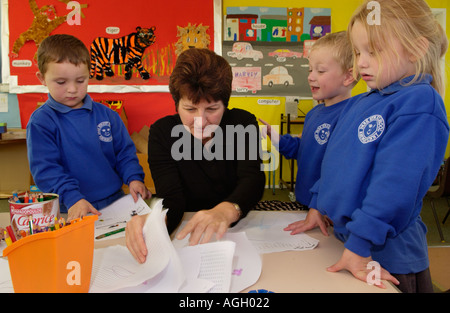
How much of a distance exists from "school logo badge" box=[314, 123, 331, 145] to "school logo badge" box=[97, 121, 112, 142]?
804 mm

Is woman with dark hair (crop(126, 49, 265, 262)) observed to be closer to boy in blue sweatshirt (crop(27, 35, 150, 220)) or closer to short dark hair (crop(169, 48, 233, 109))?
short dark hair (crop(169, 48, 233, 109))

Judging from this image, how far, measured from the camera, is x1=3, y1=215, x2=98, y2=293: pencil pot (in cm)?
49

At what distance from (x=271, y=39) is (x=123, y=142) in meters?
3.15

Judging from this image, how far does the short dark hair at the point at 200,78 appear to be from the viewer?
35.8 inches

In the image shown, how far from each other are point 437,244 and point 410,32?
236cm

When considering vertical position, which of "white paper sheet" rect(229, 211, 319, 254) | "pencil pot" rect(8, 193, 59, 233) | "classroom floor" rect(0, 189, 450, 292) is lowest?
"classroom floor" rect(0, 189, 450, 292)

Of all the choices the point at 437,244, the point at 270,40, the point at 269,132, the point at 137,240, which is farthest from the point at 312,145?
the point at 270,40

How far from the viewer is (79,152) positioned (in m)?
1.22

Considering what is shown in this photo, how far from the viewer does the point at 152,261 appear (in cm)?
64

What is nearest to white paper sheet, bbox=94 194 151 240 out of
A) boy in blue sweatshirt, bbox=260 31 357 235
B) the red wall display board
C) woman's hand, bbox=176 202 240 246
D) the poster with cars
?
woman's hand, bbox=176 202 240 246

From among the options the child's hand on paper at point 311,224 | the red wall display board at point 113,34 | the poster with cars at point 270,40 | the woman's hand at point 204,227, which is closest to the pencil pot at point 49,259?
the woman's hand at point 204,227

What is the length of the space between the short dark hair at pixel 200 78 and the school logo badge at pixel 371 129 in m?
0.39

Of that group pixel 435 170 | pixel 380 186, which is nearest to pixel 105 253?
pixel 380 186

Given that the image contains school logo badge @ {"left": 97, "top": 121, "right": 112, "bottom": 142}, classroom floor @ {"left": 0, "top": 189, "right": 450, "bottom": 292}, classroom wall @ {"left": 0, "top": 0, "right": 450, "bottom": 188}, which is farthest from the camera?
classroom wall @ {"left": 0, "top": 0, "right": 450, "bottom": 188}
